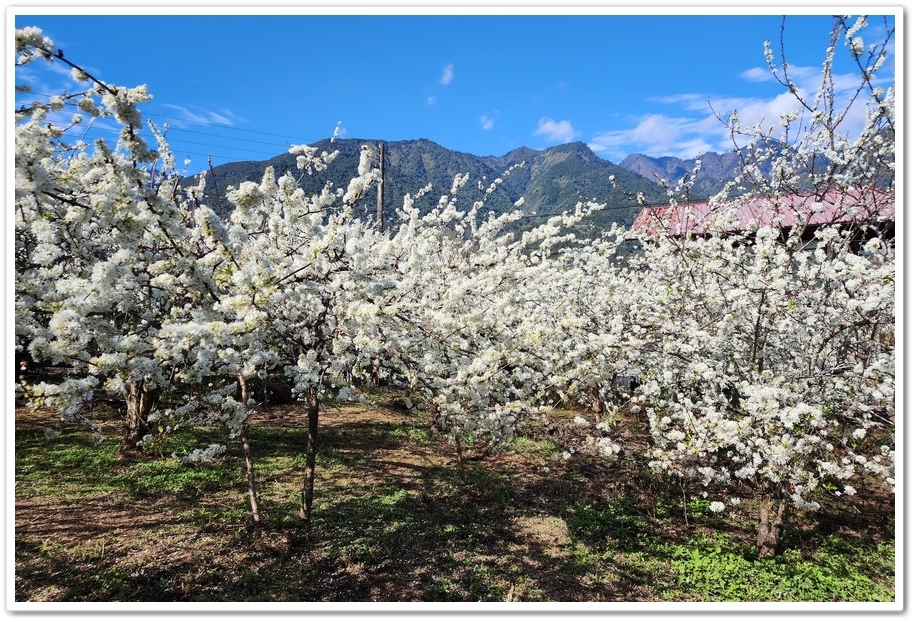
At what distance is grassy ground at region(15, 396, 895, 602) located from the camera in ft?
14.3

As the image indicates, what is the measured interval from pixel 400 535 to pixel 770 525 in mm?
4619

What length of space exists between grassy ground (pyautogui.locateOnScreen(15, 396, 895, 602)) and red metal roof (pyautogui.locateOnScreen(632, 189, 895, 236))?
320 centimetres

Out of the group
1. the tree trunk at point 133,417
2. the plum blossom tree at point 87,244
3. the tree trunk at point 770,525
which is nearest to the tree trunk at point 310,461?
the plum blossom tree at point 87,244

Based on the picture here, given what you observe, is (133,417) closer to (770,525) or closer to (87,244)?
(87,244)

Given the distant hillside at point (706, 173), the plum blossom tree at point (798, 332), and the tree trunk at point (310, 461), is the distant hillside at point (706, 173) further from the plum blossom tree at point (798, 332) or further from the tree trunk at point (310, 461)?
the tree trunk at point (310, 461)

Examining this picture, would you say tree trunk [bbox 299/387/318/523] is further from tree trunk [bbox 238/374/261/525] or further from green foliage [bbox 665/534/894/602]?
green foliage [bbox 665/534/894/602]

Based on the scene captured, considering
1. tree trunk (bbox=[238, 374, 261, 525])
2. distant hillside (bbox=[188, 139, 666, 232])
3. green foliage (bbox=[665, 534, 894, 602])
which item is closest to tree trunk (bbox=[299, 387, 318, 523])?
tree trunk (bbox=[238, 374, 261, 525])

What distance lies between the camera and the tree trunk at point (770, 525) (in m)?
5.34

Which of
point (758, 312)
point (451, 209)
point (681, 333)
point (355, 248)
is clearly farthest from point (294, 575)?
point (758, 312)

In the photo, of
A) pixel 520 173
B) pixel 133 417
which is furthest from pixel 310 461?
pixel 520 173

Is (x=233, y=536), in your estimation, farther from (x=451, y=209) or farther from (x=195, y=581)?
(x=451, y=209)

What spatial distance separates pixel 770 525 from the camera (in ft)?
18.4
